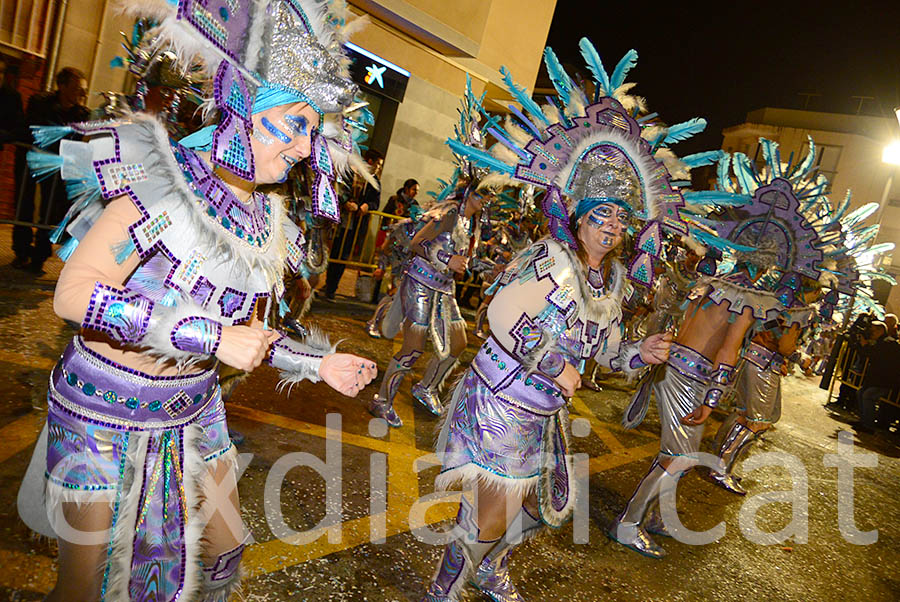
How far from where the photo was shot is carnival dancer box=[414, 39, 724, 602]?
2723 millimetres

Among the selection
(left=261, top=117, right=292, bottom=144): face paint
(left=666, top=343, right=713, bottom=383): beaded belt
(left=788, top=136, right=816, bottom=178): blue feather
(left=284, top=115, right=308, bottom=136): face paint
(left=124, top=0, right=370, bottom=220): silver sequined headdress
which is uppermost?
(left=788, top=136, right=816, bottom=178): blue feather

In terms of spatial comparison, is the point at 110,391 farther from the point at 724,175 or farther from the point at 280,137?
the point at 724,175

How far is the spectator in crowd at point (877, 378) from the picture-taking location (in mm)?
10594

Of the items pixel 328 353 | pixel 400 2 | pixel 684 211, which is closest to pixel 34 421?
pixel 328 353

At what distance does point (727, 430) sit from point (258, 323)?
5843mm

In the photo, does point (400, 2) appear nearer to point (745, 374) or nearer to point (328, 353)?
point (745, 374)

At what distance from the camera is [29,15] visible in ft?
26.2

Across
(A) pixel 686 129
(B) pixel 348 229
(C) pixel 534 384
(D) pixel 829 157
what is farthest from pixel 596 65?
(D) pixel 829 157

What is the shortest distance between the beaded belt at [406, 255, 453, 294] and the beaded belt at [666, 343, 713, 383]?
86.9 inches

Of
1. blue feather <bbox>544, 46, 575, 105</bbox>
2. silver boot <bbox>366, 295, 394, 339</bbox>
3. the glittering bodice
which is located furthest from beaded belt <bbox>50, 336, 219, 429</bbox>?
silver boot <bbox>366, 295, 394, 339</bbox>

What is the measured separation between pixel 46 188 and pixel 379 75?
6.84m

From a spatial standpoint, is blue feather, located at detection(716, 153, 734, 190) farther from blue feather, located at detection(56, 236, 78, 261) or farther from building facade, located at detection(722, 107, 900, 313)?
building facade, located at detection(722, 107, 900, 313)

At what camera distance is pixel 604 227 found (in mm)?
2855

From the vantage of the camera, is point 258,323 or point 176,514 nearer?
point 176,514
